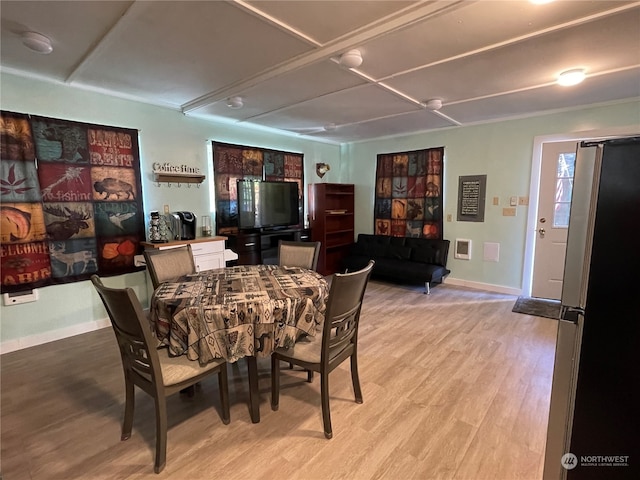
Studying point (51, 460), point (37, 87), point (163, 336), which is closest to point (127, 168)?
point (37, 87)

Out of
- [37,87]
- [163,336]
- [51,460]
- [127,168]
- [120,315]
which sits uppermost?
[37,87]

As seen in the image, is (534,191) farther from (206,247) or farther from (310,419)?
(206,247)

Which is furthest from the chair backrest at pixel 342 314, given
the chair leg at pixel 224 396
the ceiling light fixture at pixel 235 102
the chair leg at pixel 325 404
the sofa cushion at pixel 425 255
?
the sofa cushion at pixel 425 255

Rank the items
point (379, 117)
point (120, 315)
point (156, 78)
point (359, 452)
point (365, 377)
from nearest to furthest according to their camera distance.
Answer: point (120, 315), point (359, 452), point (365, 377), point (156, 78), point (379, 117)

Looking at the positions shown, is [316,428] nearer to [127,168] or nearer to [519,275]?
[127,168]

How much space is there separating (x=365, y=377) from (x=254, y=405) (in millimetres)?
927

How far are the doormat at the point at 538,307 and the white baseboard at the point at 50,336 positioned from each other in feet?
15.9

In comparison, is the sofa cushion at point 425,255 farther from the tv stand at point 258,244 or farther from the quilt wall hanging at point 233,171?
the quilt wall hanging at point 233,171

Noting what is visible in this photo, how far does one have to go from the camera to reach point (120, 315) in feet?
5.23

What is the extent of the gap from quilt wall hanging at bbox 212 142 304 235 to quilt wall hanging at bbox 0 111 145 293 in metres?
1.00

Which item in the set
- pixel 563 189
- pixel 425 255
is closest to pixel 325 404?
pixel 425 255

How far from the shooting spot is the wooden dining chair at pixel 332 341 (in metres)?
1.75

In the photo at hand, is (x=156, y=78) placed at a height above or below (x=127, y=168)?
above

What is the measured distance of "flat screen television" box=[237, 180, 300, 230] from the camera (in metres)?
4.43
